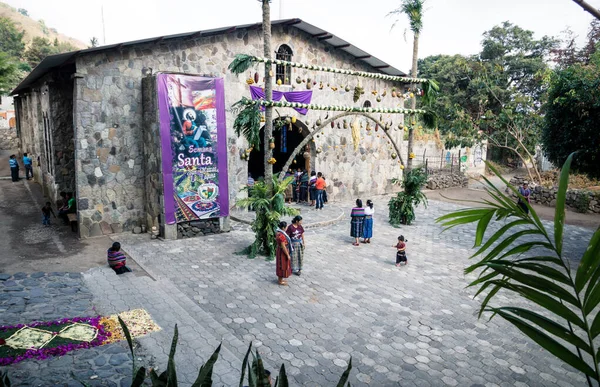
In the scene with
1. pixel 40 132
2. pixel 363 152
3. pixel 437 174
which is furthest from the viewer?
pixel 437 174

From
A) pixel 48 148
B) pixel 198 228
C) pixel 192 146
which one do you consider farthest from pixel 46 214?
pixel 192 146

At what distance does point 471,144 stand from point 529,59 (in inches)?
399

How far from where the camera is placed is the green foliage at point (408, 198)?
15.0 m

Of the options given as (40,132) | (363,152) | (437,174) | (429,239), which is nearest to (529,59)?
(437,174)

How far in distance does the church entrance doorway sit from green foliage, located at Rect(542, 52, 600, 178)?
9.23 m

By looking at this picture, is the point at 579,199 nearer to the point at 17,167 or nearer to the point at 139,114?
the point at 139,114

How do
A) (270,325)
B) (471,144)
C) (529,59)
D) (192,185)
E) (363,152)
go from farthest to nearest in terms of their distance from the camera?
(529,59), (471,144), (363,152), (192,185), (270,325)

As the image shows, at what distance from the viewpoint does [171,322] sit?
7.29 metres

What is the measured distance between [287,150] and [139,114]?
400 inches

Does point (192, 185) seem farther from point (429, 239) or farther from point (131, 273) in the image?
point (429, 239)

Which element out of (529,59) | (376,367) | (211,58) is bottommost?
(376,367)

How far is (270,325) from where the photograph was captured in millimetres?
7473

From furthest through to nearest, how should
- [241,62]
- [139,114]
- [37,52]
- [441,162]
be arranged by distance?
1. [37,52]
2. [441,162]
3. [139,114]
4. [241,62]

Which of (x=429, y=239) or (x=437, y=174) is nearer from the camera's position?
(x=429, y=239)
